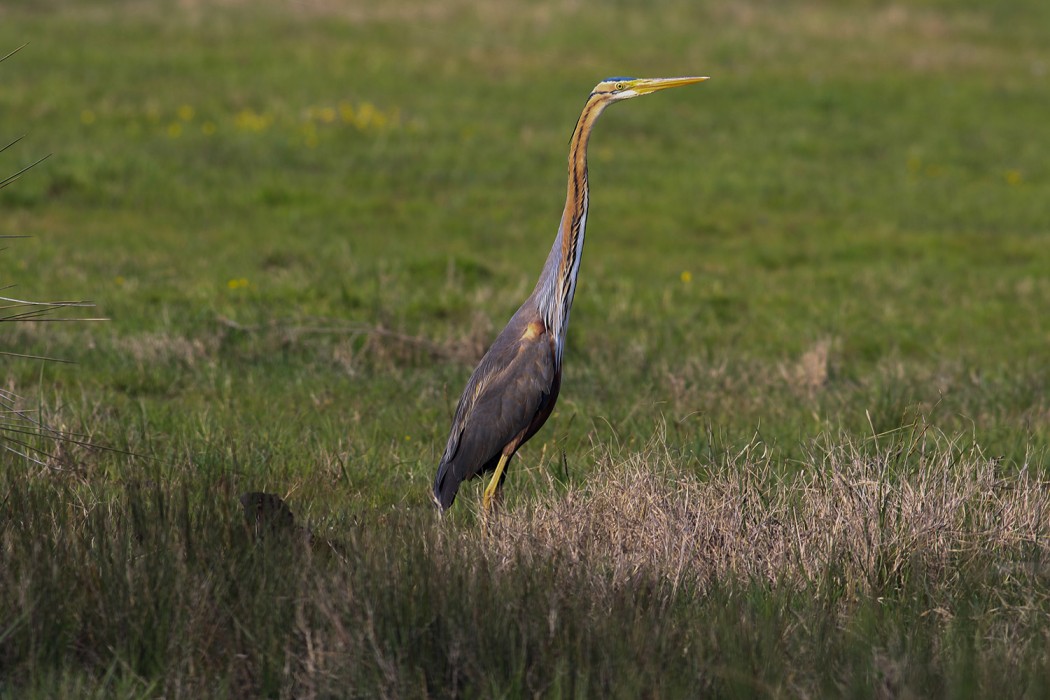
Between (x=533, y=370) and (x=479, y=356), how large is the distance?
2982mm

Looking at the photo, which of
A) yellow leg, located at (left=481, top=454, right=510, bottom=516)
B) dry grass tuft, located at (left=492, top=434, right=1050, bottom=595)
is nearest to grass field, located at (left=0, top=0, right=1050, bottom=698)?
dry grass tuft, located at (left=492, top=434, right=1050, bottom=595)

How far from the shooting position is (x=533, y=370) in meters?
5.22

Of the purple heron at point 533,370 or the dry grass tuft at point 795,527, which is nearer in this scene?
the dry grass tuft at point 795,527

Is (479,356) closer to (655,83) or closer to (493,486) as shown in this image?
(493,486)

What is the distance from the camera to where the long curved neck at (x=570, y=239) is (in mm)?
5230

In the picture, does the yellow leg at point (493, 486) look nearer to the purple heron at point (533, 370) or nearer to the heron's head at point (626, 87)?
the purple heron at point (533, 370)

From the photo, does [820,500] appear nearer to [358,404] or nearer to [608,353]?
[358,404]

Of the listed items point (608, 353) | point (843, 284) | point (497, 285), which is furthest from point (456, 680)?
point (843, 284)

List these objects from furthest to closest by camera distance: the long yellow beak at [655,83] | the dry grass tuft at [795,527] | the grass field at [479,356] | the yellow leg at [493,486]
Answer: the long yellow beak at [655,83], the yellow leg at [493,486], the dry grass tuft at [795,527], the grass field at [479,356]

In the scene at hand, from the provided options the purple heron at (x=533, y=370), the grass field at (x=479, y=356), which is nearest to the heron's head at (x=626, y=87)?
the purple heron at (x=533, y=370)

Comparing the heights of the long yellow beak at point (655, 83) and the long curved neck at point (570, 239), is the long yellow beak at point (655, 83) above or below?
above

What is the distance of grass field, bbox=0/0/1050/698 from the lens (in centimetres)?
380

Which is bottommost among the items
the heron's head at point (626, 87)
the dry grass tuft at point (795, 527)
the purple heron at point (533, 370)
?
the dry grass tuft at point (795, 527)

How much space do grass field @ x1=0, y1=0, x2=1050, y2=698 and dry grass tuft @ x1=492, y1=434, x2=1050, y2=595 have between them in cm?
2
